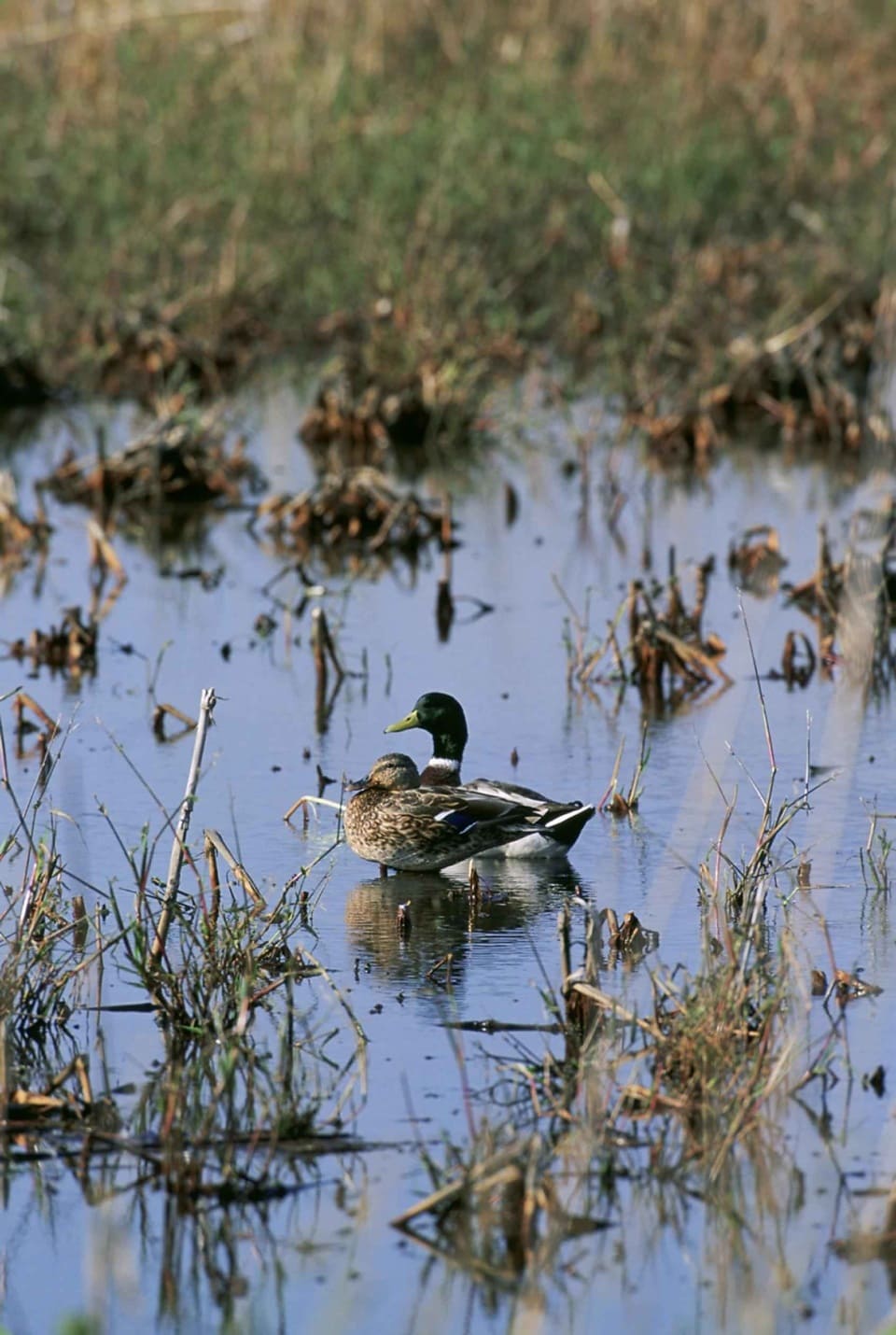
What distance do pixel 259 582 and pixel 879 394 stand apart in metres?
5.21

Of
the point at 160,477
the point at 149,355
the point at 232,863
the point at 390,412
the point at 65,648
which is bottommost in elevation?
the point at 232,863

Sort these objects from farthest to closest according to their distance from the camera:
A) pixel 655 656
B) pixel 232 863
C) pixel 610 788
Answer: pixel 655 656 < pixel 610 788 < pixel 232 863

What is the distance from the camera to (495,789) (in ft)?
23.1

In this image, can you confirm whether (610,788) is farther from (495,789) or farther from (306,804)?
(306,804)

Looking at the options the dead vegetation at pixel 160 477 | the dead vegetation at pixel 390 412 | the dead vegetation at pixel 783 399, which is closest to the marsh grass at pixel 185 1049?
the dead vegetation at pixel 160 477

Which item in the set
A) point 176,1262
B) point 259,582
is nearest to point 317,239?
point 259,582

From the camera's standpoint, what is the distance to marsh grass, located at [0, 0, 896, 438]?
53.1 ft

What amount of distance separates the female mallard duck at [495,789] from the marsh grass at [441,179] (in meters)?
7.39

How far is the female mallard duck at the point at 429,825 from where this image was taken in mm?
6820

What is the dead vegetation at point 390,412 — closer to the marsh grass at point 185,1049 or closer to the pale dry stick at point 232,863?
the pale dry stick at point 232,863

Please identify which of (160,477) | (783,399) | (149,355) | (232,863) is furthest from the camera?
(149,355)

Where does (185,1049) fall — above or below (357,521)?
below

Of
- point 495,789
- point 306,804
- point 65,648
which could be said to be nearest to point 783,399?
point 65,648

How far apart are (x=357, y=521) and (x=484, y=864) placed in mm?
4669
